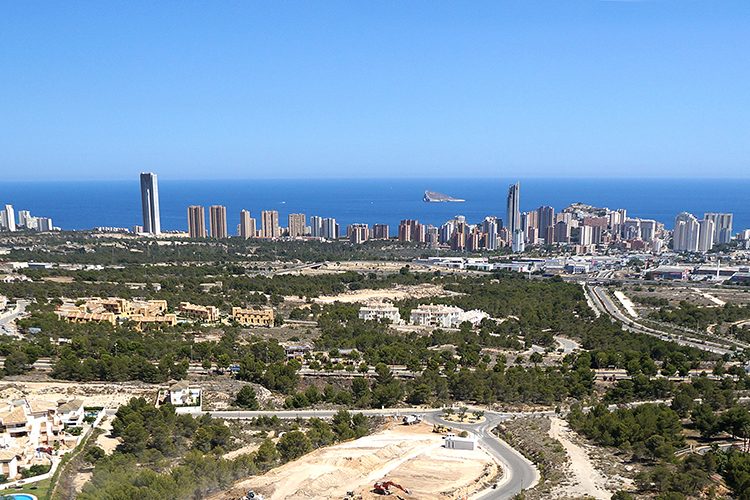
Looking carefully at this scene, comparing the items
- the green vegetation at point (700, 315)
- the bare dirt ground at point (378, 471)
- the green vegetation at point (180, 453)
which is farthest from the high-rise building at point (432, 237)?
the bare dirt ground at point (378, 471)

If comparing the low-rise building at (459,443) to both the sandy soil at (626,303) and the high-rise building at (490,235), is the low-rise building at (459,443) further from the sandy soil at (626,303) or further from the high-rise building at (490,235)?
the high-rise building at (490,235)

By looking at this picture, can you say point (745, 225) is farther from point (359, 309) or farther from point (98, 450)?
point (98, 450)

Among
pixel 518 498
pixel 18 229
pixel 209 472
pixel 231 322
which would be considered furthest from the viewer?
pixel 18 229

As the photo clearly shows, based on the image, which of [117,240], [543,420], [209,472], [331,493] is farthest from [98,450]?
[117,240]

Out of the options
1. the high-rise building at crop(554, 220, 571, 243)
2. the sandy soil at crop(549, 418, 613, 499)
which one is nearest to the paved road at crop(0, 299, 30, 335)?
the sandy soil at crop(549, 418, 613, 499)

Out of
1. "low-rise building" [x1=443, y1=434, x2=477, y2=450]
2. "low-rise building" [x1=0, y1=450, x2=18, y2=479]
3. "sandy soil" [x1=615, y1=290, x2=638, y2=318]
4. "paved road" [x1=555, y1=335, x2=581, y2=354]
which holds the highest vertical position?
"low-rise building" [x1=0, y1=450, x2=18, y2=479]

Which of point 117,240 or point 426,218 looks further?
point 426,218

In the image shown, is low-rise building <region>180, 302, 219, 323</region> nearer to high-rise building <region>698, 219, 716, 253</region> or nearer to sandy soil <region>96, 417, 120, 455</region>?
sandy soil <region>96, 417, 120, 455</region>
